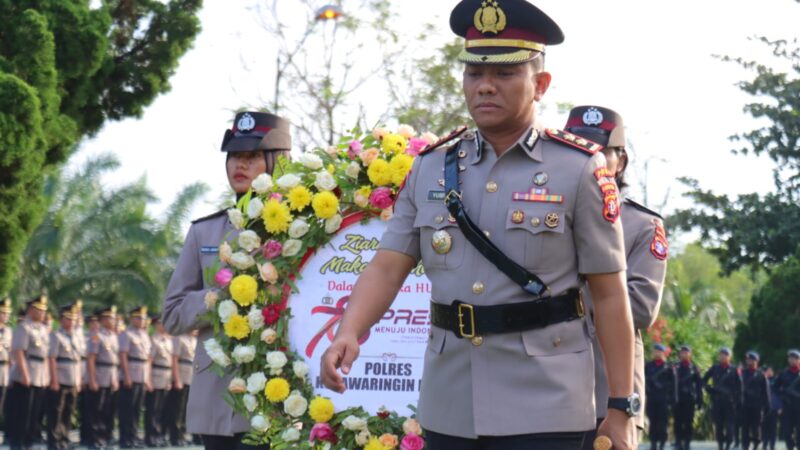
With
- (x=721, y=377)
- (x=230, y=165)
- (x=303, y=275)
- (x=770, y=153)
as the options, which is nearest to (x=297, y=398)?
(x=303, y=275)

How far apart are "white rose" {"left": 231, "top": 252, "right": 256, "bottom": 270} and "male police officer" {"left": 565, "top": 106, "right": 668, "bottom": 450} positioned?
151 cm

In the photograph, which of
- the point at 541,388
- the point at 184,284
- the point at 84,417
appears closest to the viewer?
the point at 541,388

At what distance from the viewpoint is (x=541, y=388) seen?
4023mm

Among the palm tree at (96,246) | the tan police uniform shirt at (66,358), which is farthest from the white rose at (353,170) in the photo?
the palm tree at (96,246)

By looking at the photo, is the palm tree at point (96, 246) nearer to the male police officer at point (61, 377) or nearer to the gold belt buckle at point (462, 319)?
the male police officer at point (61, 377)

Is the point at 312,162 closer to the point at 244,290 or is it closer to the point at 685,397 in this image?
the point at 244,290

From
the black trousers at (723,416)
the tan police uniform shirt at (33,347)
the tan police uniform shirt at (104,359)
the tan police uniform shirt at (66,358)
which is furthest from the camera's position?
the black trousers at (723,416)

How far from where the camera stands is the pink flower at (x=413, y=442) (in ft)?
19.3

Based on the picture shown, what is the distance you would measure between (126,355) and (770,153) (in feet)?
52.9

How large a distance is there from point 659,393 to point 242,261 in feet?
74.2

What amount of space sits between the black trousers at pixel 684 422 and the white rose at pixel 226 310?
2355cm

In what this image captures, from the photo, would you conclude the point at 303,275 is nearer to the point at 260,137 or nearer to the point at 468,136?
the point at 260,137

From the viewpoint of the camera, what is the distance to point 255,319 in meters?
6.23

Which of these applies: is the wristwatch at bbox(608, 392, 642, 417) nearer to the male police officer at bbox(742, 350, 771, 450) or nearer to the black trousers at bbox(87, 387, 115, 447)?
the black trousers at bbox(87, 387, 115, 447)
